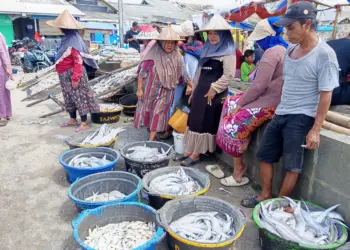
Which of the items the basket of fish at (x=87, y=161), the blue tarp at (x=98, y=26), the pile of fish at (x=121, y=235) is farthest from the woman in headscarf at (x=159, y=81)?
the blue tarp at (x=98, y=26)

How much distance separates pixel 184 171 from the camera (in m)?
3.54

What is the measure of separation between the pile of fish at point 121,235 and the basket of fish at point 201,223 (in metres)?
0.24

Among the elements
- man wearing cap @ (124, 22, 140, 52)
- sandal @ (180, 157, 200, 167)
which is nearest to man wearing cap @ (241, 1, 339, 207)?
sandal @ (180, 157, 200, 167)

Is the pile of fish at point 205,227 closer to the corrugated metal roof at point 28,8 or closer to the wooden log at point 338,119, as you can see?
the wooden log at point 338,119

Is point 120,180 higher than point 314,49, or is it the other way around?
point 314,49

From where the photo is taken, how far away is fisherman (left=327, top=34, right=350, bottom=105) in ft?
10.5

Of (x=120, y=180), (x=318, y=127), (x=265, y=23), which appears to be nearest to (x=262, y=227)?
(x=318, y=127)

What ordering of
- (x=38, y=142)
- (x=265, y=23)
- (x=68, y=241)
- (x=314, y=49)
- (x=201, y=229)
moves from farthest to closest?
1. (x=38, y=142)
2. (x=265, y=23)
3. (x=68, y=241)
4. (x=201, y=229)
5. (x=314, y=49)

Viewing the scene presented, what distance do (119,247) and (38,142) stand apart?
354cm

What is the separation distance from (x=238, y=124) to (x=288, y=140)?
703mm

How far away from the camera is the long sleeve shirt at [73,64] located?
5.27 metres

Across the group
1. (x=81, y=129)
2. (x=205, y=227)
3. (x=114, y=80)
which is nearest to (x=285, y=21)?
(x=205, y=227)

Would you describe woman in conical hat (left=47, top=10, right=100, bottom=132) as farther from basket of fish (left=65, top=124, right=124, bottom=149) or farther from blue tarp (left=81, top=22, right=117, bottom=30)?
blue tarp (left=81, top=22, right=117, bottom=30)

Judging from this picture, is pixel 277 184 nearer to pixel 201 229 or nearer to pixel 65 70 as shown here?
pixel 201 229
